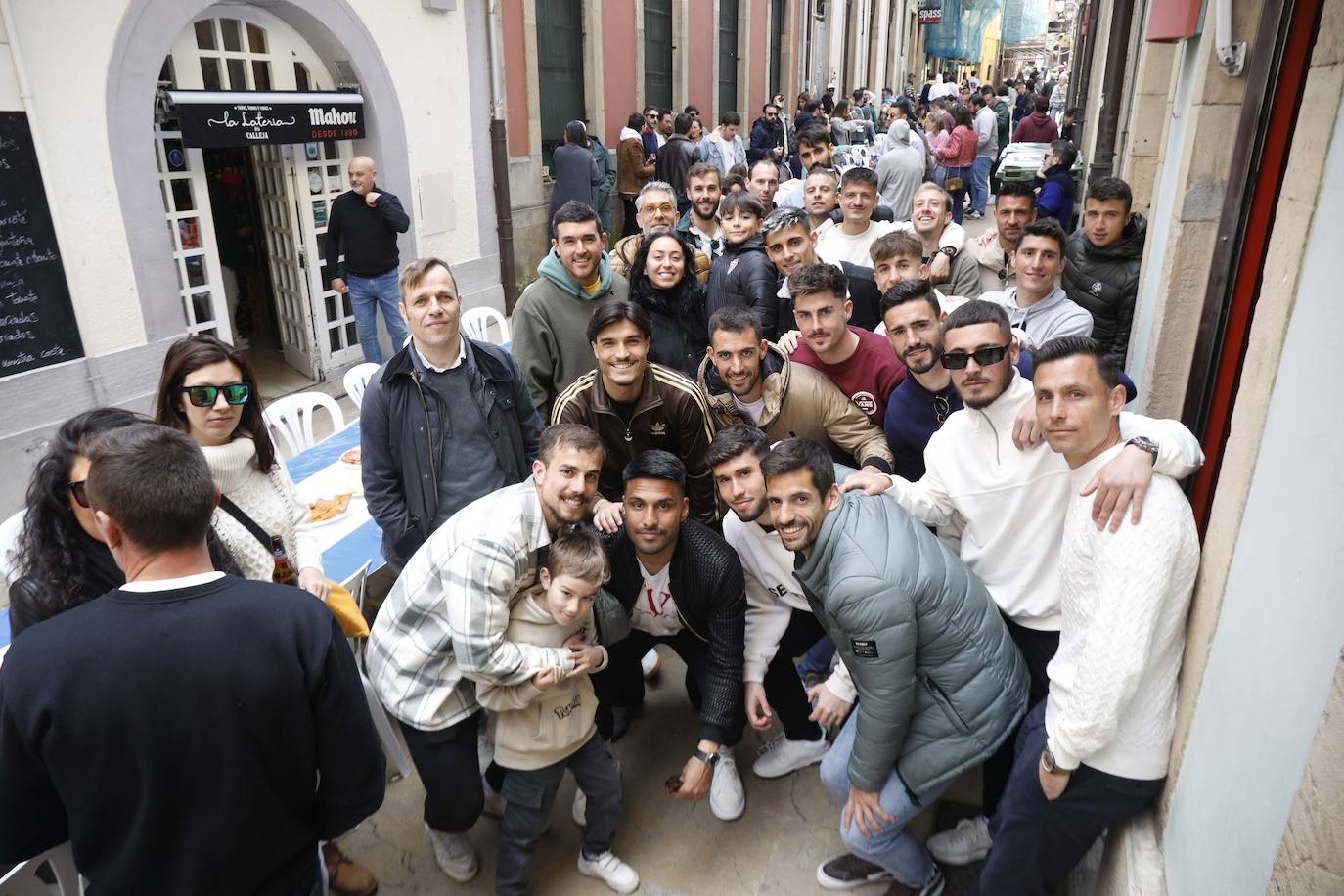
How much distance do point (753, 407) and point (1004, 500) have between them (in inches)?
45.5

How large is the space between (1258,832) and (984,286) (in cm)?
398

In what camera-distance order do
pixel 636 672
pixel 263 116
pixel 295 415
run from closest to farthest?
pixel 636 672, pixel 295 415, pixel 263 116

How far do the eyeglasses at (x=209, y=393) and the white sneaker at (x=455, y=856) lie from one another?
1.69m

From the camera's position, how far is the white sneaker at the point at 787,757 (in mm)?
3574

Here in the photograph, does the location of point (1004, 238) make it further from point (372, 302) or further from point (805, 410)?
point (372, 302)

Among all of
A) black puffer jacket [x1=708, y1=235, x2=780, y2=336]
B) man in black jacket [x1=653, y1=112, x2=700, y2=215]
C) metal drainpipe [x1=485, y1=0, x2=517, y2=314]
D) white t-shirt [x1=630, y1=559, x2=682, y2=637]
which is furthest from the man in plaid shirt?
man in black jacket [x1=653, y1=112, x2=700, y2=215]

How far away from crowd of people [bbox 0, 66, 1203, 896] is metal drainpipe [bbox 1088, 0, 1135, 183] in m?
6.04

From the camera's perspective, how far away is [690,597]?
10.6ft

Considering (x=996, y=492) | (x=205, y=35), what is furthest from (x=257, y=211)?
(x=996, y=492)

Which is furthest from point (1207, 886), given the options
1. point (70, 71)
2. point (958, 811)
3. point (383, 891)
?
point (70, 71)

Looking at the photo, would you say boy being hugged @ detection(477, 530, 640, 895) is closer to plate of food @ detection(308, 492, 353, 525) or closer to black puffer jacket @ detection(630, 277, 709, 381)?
plate of food @ detection(308, 492, 353, 525)

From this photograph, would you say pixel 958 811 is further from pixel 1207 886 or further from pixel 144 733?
pixel 144 733

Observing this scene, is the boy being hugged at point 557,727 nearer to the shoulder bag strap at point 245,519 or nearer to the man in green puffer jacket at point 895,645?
the man in green puffer jacket at point 895,645

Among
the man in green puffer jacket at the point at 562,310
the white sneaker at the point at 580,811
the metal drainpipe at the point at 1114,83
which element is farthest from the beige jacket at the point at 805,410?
the metal drainpipe at the point at 1114,83
